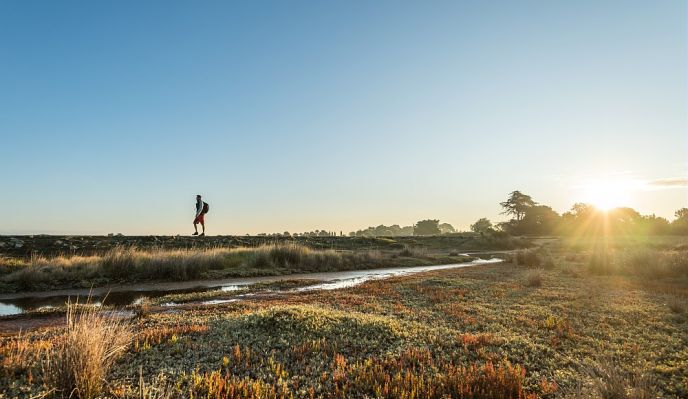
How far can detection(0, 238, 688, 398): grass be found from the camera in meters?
6.34

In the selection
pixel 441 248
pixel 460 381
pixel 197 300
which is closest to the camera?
pixel 460 381

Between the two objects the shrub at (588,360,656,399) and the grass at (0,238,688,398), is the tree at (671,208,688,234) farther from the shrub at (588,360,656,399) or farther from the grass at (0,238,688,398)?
the shrub at (588,360,656,399)

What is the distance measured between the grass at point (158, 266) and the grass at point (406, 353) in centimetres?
1462

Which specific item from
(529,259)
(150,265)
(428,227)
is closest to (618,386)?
(150,265)

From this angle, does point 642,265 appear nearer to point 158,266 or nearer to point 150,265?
point 158,266

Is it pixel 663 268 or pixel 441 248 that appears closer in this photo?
A: pixel 663 268

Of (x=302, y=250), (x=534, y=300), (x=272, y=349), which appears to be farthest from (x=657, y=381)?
(x=302, y=250)

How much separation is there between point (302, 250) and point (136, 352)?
28954 millimetres

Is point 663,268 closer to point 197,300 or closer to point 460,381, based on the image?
point 460,381

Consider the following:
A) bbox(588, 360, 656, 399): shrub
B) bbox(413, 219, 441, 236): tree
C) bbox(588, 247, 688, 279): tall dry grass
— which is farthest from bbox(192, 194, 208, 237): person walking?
bbox(413, 219, 441, 236): tree

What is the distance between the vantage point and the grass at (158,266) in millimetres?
22750

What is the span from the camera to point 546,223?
90.2 meters

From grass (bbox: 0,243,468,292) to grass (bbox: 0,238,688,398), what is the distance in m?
14.6

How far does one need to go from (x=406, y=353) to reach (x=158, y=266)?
2347 cm
